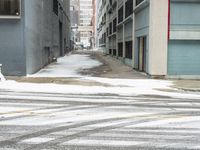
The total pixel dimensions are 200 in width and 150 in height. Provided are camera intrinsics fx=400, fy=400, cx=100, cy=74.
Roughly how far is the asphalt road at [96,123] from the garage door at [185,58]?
8889 mm

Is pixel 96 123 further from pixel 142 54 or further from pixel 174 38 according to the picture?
pixel 142 54

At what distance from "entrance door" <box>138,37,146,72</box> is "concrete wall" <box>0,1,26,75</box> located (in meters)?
8.40

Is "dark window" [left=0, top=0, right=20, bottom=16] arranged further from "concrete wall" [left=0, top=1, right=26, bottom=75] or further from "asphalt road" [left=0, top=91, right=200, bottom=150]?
"asphalt road" [left=0, top=91, right=200, bottom=150]

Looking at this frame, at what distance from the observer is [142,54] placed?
1072 inches

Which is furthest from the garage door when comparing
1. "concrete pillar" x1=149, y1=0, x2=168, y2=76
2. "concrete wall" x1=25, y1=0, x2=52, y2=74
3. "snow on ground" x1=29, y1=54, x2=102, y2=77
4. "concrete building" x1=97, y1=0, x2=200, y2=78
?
"concrete wall" x1=25, y1=0, x2=52, y2=74

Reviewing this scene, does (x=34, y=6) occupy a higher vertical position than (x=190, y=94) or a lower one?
higher

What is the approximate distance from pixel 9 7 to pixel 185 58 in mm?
10114

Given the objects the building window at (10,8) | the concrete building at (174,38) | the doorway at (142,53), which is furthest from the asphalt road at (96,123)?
the doorway at (142,53)

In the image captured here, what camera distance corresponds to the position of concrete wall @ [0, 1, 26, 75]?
72.0 ft

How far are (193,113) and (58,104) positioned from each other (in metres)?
3.95

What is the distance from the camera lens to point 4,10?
21688 millimetres

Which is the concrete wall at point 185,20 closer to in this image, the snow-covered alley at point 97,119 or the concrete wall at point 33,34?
the snow-covered alley at point 97,119

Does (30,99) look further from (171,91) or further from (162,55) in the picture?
(162,55)

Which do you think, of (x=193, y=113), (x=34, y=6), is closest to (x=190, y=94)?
(x=193, y=113)
